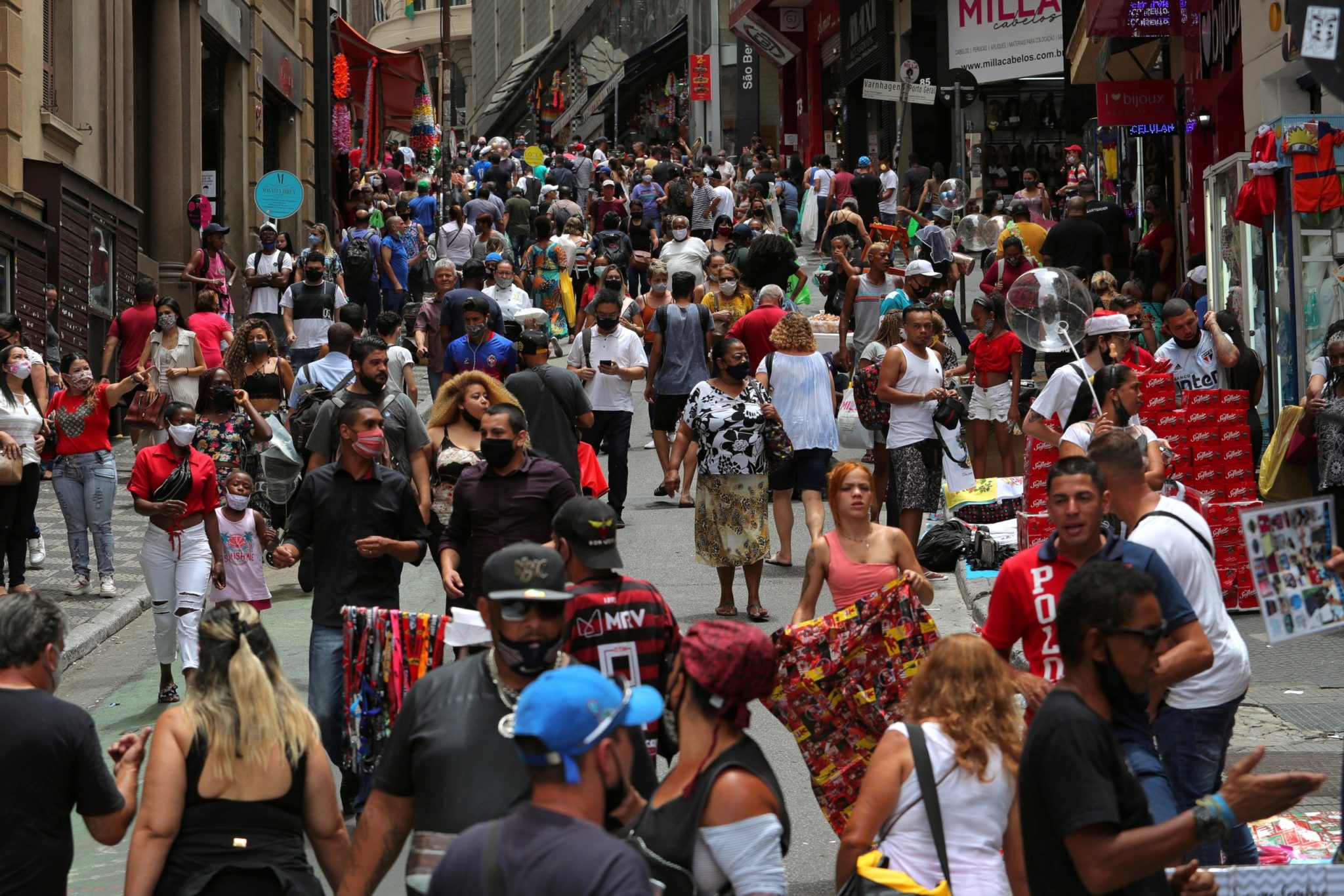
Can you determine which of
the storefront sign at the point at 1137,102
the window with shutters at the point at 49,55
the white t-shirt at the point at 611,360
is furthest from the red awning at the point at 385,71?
the white t-shirt at the point at 611,360

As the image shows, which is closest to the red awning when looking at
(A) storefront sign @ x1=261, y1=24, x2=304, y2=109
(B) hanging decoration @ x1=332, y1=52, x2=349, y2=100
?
(B) hanging decoration @ x1=332, y1=52, x2=349, y2=100

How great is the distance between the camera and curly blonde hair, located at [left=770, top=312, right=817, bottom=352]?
1231 cm

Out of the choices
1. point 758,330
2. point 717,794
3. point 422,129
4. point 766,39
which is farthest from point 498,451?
point 422,129

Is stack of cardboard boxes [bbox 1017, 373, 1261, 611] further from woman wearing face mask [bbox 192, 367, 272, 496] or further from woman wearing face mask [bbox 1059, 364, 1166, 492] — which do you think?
woman wearing face mask [bbox 192, 367, 272, 496]

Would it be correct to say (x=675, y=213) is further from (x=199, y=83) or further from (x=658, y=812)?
(x=658, y=812)

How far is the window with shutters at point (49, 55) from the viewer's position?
67.8ft

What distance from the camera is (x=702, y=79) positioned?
Result: 2202 inches

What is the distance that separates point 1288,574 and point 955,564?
304 inches

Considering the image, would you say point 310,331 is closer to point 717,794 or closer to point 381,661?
point 381,661

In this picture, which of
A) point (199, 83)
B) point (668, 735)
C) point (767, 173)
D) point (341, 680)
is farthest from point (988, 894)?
point (767, 173)

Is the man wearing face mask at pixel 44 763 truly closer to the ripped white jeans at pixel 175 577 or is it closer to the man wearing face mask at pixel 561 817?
the man wearing face mask at pixel 561 817

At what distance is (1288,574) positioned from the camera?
4859 millimetres

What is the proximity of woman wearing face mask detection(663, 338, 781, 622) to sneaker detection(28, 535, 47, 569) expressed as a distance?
17.7ft

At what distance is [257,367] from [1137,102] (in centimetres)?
1359
